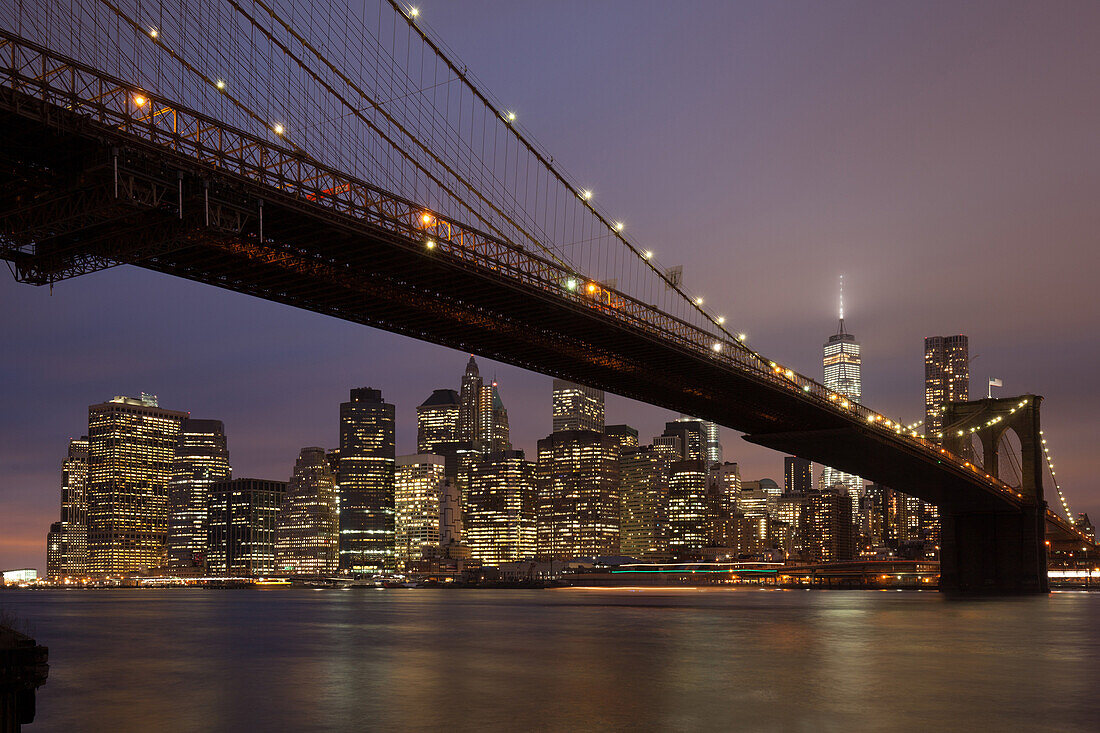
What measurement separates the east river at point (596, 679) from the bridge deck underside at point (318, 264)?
500 inches

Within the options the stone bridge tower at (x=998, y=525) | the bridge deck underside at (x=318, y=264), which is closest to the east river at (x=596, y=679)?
the bridge deck underside at (x=318, y=264)

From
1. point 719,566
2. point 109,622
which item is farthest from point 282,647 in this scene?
A: point 719,566

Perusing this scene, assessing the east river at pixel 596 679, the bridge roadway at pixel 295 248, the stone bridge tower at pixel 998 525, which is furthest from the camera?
the stone bridge tower at pixel 998 525

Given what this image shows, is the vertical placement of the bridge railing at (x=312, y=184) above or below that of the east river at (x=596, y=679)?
above

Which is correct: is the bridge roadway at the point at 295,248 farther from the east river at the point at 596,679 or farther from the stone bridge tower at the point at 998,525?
the stone bridge tower at the point at 998,525

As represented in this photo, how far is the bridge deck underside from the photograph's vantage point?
29.5 metres

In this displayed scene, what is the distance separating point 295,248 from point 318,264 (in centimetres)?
162

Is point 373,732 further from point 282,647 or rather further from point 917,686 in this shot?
point 282,647

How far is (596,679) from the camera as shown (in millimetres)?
26516

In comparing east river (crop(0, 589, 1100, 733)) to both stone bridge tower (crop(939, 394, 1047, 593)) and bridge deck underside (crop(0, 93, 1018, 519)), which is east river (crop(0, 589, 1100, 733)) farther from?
stone bridge tower (crop(939, 394, 1047, 593))

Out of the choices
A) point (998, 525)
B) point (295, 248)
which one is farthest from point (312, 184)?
point (998, 525)

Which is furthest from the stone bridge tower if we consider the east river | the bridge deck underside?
the east river

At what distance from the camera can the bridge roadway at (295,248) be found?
2906 cm

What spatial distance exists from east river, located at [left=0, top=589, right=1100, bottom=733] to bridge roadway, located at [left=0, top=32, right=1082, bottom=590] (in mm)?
12826
